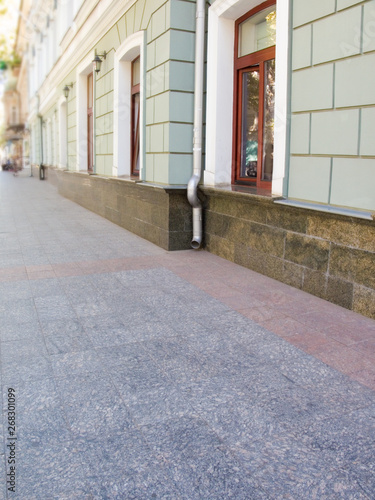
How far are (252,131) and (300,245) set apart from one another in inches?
95.4

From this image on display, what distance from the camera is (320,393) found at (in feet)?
10.4

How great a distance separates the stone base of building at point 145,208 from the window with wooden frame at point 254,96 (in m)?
0.96

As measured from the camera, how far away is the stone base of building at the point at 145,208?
756 cm

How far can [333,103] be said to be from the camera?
16.2ft

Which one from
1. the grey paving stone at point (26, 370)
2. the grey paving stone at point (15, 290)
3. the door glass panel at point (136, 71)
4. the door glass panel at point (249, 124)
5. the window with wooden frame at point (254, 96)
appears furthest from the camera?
the door glass panel at point (136, 71)

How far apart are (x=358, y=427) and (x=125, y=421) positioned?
4.15ft

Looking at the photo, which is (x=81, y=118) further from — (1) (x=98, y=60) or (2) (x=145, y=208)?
(2) (x=145, y=208)

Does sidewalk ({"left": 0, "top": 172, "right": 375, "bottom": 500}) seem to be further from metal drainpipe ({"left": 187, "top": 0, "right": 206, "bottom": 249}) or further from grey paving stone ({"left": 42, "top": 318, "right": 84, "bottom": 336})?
metal drainpipe ({"left": 187, "top": 0, "right": 206, "bottom": 249})

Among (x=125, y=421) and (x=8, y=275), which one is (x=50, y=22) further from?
(x=125, y=421)

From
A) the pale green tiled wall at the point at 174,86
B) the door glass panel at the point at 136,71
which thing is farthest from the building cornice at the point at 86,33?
the pale green tiled wall at the point at 174,86

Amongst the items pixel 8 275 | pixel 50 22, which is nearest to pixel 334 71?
pixel 8 275

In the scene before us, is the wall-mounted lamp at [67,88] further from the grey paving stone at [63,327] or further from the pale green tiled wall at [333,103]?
the grey paving stone at [63,327]

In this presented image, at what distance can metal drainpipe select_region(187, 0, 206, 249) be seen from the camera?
23.6 feet

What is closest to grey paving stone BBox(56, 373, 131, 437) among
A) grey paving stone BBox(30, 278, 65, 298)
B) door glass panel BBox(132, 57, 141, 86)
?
grey paving stone BBox(30, 278, 65, 298)
